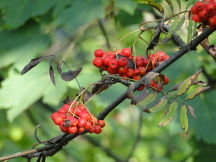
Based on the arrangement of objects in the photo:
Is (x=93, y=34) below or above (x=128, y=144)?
above

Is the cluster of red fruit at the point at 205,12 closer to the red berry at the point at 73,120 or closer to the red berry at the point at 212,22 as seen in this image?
the red berry at the point at 212,22

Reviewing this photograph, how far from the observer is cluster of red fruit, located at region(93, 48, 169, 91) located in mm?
1577

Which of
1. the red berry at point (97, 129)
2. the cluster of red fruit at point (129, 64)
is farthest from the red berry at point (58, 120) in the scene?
the cluster of red fruit at point (129, 64)

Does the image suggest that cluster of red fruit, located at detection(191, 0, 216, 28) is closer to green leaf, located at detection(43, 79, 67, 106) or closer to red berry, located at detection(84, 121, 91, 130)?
red berry, located at detection(84, 121, 91, 130)

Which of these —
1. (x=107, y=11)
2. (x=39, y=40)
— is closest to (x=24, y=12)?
(x=39, y=40)

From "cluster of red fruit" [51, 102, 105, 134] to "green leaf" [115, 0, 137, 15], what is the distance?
1435 millimetres

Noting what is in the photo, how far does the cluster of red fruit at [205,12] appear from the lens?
4.81 feet

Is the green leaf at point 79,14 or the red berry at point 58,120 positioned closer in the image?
the red berry at point 58,120

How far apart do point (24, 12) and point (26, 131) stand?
5.02 feet

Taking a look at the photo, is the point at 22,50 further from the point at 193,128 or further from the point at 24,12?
the point at 193,128

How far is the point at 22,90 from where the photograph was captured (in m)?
3.07

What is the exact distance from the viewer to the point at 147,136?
528 centimetres

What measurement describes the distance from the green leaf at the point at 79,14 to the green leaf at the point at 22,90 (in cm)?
36

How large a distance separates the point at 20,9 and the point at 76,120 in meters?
1.61
